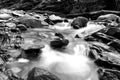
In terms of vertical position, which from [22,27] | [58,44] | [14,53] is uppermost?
[22,27]

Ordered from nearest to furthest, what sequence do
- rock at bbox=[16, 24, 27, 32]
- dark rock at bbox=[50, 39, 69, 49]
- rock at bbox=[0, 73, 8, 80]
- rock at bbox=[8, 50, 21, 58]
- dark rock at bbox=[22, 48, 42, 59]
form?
rock at bbox=[0, 73, 8, 80] → rock at bbox=[8, 50, 21, 58] → dark rock at bbox=[22, 48, 42, 59] → dark rock at bbox=[50, 39, 69, 49] → rock at bbox=[16, 24, 27, 32]

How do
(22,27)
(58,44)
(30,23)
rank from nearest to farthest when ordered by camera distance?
1. (58,44)
2. (22,27)
3. (30,23)

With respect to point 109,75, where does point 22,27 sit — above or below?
above

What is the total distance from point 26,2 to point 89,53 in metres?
23.3

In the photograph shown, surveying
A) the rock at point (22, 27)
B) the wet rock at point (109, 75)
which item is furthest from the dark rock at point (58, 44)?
the rock at point (22, 27)

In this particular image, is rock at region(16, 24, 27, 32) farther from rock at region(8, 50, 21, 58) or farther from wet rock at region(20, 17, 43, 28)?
rock at region(8, 50, 21, 58)

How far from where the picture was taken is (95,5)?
2286 cm

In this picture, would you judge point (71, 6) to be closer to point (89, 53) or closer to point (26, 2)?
point (26, 2)

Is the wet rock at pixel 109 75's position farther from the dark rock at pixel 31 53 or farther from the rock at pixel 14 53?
the rock at pixel 14 53

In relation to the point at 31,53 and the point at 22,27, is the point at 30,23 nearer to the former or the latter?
the point at 22,27

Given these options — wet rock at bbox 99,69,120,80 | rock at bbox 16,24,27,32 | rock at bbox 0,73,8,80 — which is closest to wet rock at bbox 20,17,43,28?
rock at bbox 16,24,27,32

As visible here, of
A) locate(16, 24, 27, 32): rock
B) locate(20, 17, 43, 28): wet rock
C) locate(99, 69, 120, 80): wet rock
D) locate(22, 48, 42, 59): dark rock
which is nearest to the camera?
locate(99, 69, 120, 80): wet rock

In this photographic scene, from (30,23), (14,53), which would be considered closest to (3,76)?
(14,53)

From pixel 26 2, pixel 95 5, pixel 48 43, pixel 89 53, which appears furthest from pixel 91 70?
pixel 26 2
